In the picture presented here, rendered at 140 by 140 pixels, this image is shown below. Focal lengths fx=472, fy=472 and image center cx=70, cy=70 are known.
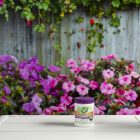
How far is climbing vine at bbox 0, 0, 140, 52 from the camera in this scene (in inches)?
175

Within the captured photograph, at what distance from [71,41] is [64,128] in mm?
→ 2736

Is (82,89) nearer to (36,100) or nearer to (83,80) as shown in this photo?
(83,80)

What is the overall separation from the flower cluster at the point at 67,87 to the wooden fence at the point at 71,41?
157 cm

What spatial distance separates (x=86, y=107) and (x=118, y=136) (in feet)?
0.79

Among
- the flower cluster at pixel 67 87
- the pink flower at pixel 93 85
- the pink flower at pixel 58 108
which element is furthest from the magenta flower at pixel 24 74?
the pink flower at pixel 93 85

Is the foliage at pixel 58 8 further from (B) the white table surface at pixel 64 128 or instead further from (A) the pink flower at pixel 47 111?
(B) the white table surface at pixel 64 128

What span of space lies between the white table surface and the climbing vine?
7.78ft

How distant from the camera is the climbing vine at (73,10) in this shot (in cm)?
446

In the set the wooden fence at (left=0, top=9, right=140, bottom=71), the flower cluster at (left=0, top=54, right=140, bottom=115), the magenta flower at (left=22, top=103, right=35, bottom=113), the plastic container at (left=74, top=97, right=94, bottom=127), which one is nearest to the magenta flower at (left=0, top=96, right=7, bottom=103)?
the flower cluster at (left=0, top=54, right=140, bottom=115)

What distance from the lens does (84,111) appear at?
1922 mm

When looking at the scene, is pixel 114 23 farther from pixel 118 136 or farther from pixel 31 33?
pixel 118 136

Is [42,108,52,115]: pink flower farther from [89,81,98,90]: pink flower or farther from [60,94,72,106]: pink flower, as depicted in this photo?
[89,81,98,90]: pink flower

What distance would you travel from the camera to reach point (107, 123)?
2041mm

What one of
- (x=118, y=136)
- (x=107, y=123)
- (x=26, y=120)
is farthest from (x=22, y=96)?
(x=118, y=136)
